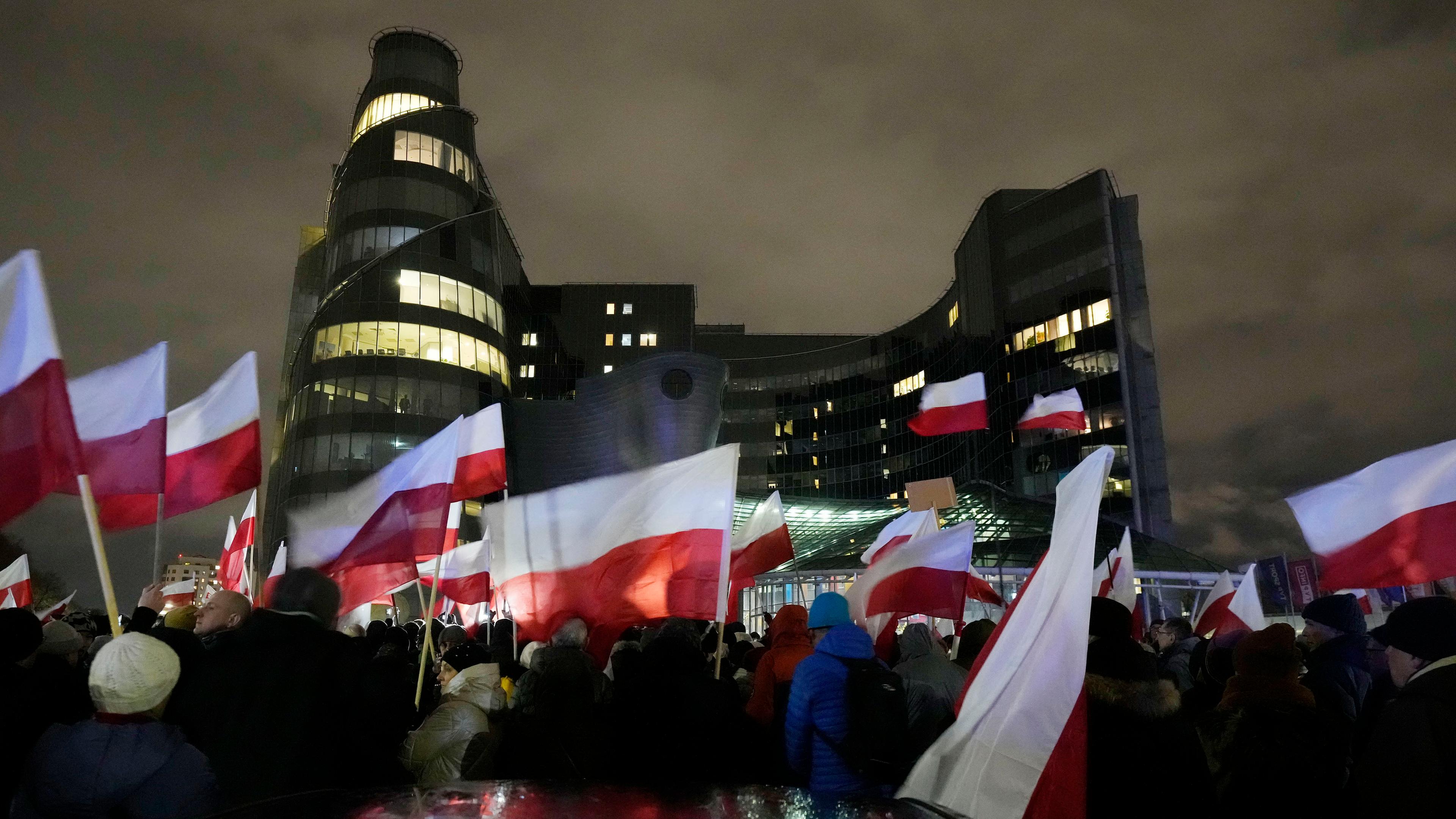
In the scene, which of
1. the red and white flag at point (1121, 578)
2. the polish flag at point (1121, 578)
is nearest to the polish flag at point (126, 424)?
the red and white flag at point (1121, 578)

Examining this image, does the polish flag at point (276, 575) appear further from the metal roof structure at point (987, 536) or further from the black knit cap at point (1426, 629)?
the metal roof structure at point (987, 536)

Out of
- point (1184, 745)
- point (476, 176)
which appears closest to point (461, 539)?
point (476, 176)

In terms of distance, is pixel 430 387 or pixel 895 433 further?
pixel 895 433

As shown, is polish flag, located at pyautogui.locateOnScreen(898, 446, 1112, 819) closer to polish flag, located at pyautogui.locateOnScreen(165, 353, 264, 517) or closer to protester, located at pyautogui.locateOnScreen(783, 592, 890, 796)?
protester, located at pyautogui.locateOnScreen(783, 592, 890, 796)

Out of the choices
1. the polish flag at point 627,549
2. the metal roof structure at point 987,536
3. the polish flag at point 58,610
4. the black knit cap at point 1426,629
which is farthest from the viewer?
the metal roof structure at point 987,536

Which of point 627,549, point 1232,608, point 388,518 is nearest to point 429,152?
point 388,518

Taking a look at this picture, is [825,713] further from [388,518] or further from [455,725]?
[388,518]

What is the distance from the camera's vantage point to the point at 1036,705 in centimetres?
391

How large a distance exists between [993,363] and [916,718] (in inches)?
2732

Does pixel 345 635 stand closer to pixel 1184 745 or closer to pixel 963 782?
pixel 963 782

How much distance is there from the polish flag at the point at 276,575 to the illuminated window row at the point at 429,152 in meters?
49.0

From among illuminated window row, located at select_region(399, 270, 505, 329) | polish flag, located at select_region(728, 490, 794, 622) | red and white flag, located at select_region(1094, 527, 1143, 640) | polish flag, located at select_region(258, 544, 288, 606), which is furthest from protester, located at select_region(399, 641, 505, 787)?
illuminated window row, located at select_region(399, 270, 505, 329)

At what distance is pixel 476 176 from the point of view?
71.2 meters

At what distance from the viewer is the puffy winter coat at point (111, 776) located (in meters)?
3.32
